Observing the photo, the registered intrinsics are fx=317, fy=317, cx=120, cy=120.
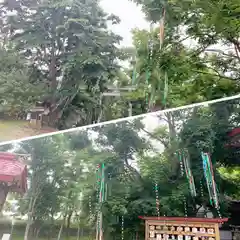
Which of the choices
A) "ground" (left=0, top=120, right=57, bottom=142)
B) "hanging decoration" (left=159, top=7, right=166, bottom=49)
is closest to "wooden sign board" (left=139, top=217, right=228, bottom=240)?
"ground" (left=0, top=120, right=57, bottom=142)

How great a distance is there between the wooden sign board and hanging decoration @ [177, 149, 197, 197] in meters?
0.28

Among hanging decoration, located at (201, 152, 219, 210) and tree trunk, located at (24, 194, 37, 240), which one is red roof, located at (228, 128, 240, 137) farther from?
tree trunk, located at (24, 194, 37, 240)

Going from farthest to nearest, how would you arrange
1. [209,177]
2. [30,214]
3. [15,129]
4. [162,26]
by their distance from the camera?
[162,26], [15,129], [209,177], [30,214]

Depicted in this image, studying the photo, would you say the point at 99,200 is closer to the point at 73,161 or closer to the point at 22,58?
the point at 73,161

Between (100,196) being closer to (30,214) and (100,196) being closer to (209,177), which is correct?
(30,214)

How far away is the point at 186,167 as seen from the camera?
2.79m

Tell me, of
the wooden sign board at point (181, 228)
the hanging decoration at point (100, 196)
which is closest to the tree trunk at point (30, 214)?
the hanging decoration at point (100, 196)

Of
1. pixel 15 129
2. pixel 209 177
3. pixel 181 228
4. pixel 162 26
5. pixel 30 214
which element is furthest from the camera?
pixel 162 26

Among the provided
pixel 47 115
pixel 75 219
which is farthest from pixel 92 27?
pixel 75 219

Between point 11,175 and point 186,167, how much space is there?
149 centimetres

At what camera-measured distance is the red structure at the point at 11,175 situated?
8.57 ft

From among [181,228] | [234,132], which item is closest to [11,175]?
[181,228]

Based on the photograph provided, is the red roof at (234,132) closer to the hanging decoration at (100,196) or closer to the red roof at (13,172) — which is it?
the hanging decoration at (100,196)

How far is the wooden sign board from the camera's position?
8.08 feet
